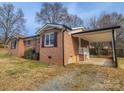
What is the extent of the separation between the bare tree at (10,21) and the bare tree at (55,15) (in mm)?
5843

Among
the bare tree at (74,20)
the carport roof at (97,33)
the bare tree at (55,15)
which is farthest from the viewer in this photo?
the bare tree at (55,15)

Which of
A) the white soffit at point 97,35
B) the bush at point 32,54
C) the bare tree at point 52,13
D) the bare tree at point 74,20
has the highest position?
the bare tree at point 52,13

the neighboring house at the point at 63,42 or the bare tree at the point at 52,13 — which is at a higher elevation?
the bare tree at the point at 52,13

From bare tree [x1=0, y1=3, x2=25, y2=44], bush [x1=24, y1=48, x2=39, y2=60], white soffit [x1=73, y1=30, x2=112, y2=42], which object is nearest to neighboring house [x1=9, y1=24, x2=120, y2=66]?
white soffit [x1=73, y1=30, x2=112, y2=42]

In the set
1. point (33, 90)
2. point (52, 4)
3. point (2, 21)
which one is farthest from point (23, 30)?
point (33, 90)

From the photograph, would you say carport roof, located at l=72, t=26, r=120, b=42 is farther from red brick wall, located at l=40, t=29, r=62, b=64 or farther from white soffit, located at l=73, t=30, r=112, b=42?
red brick wall, located at l=40, t=29, r=62, b=64

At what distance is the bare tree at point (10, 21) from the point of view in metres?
32.8

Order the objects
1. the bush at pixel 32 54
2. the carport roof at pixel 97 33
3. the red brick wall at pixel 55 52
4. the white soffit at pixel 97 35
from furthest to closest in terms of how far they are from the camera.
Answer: the bush at pixel 32 54
the red brick wall at pixel 55 52
the white soffit at pixel 97 35
the carport roof at pixel 97 33

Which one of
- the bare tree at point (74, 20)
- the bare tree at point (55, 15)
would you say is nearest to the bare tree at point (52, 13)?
the bare tree at point (55, 15)

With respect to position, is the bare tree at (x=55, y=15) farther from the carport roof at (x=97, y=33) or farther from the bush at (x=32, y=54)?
the carport roof at (x=97, y=33)

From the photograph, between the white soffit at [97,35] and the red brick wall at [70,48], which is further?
the red brick wall at [70,48]

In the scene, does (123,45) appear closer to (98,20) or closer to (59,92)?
(98,20)

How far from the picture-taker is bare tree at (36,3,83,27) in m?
32.8

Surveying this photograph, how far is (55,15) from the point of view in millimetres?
33062
